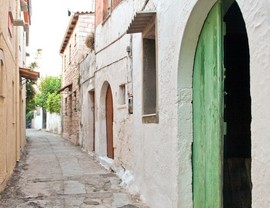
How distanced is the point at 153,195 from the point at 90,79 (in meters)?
7.66

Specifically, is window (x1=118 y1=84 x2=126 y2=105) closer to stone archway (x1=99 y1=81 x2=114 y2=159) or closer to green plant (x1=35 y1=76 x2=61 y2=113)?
stone archway (x1=99 y1=81 x2=114 y2=159)

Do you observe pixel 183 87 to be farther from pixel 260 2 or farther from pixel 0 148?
pixel 0 148

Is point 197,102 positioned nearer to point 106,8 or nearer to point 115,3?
point 115,3

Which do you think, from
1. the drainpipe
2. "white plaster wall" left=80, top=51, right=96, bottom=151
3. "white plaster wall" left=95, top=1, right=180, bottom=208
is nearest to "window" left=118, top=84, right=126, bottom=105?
"white plaster wall" left=95, top=1, right=180, bottom=208

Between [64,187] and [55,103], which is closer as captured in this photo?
[64,187]

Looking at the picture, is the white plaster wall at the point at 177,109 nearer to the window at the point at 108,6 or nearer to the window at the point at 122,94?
the window at the point at 122,94

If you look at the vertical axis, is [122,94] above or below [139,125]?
above

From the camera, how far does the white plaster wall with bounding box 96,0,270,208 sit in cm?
248

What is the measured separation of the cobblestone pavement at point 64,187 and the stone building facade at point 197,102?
450 millimetres

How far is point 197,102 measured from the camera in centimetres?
425

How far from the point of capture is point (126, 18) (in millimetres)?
7953

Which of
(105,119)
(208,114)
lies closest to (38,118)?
(105,119)

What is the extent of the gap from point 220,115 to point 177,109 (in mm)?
948

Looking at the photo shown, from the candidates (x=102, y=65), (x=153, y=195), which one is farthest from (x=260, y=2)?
(x=102, y=65)
